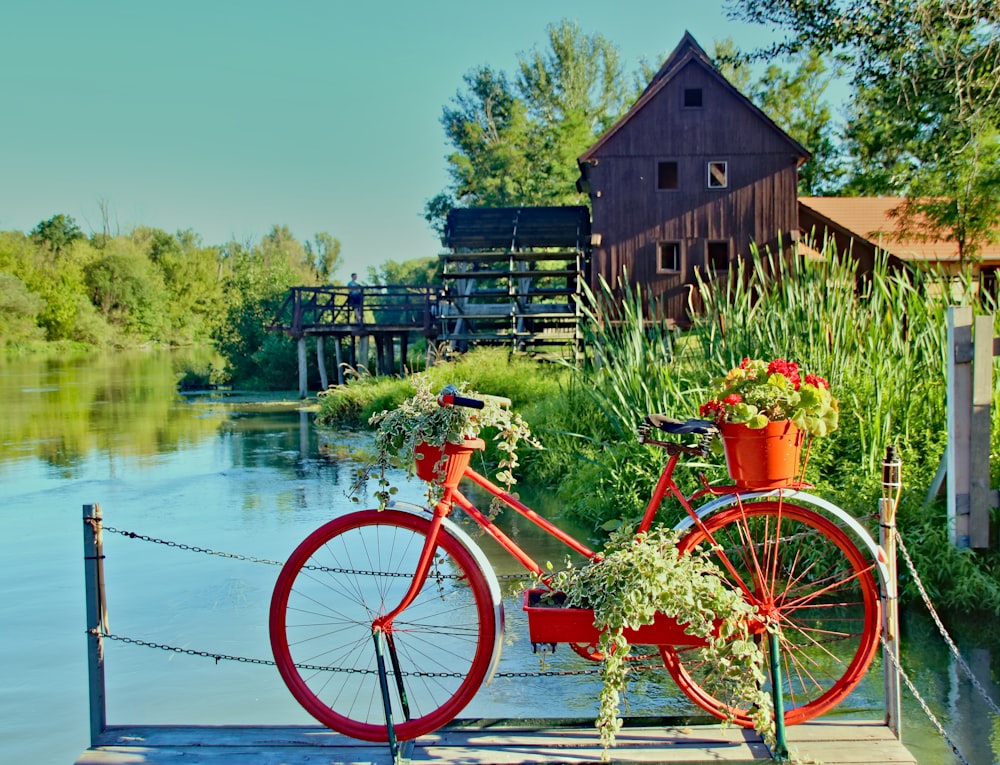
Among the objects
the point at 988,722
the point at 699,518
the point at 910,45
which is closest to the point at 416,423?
the point at 699,518

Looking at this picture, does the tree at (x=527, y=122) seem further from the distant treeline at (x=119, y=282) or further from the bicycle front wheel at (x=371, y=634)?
the bicycle front wheel at (x=371, y=634)

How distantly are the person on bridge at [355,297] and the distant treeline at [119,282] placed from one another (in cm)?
1886

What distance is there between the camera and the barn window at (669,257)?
76.1 ft

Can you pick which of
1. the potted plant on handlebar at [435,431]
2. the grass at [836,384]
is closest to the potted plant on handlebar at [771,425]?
the potted plant on handlebar at [435,431]

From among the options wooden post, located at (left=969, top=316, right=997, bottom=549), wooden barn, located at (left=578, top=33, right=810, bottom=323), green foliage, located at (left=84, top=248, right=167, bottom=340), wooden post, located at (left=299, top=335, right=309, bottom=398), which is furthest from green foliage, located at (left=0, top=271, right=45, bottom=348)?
wooden post, located at (left=969, top=316, right=997, bottom=549)

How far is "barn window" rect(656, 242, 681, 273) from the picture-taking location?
76.1 feet

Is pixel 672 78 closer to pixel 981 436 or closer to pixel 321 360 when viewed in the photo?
pixel 321 360

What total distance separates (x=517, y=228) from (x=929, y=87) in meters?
11.0

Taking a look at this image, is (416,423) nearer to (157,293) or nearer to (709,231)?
(709,231)

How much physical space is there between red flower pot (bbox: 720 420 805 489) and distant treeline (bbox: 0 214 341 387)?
43.2 metres

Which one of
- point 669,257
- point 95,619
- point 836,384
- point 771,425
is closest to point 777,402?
point 771,425

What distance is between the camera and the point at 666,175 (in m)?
23.4

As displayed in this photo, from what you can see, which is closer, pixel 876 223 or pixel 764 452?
pixel 764 452

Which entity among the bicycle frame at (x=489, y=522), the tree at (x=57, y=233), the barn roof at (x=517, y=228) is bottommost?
the bicycle frame at (x=489, y=522)
